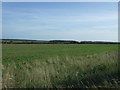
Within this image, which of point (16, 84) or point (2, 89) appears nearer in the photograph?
point (2, 89)

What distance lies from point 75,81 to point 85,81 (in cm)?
31

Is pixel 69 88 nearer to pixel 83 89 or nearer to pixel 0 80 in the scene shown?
pixel 83 89

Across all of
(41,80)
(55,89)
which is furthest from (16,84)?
(55,89)

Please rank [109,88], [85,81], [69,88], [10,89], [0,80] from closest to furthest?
1. [109,88]
2. [69,88]
3. [10,89]
4. [85,81]
5. [0,80]

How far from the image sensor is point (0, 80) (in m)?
7.26

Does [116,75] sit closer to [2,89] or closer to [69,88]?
[69,88]

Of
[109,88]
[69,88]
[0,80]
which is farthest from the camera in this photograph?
[0,80]

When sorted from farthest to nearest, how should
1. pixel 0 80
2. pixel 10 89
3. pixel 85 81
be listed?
pixel 0 80
pixel 85 81
pixel 10 89

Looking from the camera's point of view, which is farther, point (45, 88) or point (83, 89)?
point (45, 88)

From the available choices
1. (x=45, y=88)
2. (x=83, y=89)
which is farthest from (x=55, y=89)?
(x=83, y=89)

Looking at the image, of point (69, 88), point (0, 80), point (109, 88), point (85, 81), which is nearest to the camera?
point (109, 88)

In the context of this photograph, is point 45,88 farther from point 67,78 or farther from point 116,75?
point 116,75

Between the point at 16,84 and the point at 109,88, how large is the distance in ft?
9.82

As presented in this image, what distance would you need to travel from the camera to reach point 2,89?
6.40m
